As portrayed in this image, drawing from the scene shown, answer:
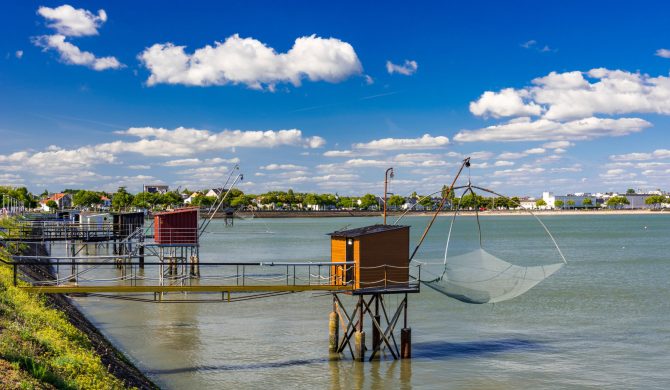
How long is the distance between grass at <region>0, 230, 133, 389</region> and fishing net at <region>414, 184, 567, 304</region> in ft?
48.7

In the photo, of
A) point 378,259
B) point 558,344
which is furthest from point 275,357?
point 558,344

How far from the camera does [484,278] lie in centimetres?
3394

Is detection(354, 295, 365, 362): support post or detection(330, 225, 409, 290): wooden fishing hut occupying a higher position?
detection(330, 225, 409, 290): wooden fishing hut

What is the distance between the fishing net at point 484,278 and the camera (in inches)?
1199

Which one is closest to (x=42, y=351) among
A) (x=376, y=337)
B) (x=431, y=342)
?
(x=376, y=337)

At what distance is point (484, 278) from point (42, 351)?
22687 mm

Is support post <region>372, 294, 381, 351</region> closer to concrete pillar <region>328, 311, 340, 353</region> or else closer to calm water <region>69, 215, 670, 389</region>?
calm water <region>69, 215, 670, 389</region>

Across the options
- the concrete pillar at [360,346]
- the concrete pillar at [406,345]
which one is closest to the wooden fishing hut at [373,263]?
the concrete pillar at [360,346]

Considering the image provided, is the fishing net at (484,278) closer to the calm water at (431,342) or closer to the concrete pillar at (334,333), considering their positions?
the calm water at (431,342)

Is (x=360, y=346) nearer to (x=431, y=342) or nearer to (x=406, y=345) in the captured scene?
(x=406, y=345)

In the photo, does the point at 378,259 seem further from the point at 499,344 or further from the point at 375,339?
the point at 499,344

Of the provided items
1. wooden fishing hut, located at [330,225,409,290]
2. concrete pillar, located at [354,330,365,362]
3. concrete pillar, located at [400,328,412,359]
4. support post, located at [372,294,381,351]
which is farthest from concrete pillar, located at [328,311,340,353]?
concrete pillar, located at [400,328,412,359]

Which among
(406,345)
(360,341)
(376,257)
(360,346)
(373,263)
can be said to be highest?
(376,257)

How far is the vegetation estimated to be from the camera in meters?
15.1
